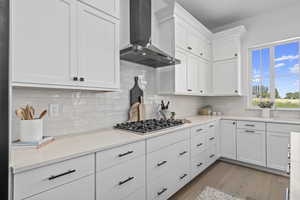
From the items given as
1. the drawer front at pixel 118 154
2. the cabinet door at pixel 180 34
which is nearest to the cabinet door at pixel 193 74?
the cabinet door at pixel 180 34

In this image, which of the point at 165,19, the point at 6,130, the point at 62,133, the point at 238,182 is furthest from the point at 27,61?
the point at 238,182

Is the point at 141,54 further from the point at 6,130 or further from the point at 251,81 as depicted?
the point at 251,81

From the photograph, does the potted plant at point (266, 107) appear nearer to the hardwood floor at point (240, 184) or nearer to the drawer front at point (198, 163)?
the hardwood floor at point (240, 184)

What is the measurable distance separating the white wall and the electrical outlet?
11.6 ft

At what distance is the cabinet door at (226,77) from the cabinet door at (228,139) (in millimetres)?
714

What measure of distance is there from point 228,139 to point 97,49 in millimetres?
2970

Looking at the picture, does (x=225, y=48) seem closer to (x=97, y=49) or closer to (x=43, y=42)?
(x=97, y=49)

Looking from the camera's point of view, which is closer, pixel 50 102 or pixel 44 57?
pixel 44 57

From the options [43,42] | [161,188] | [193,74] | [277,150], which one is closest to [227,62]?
[193,74]

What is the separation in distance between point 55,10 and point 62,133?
1.12m

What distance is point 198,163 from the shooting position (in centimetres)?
242

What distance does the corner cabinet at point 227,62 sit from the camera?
10.6ft

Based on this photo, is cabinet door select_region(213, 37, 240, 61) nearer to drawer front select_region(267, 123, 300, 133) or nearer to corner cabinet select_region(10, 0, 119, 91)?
drawer front select_region(267, 123, 300, 133)

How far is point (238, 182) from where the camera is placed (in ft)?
7.70
